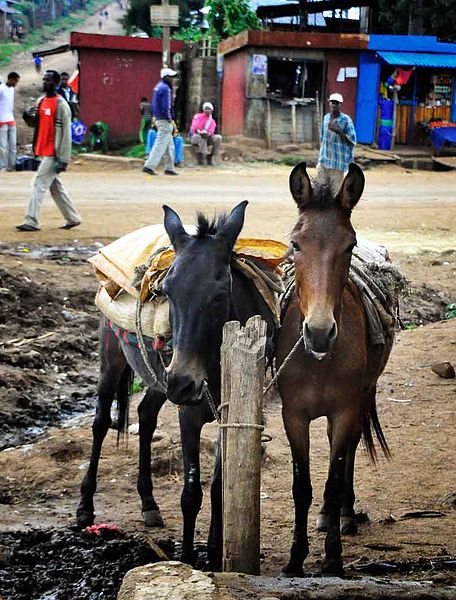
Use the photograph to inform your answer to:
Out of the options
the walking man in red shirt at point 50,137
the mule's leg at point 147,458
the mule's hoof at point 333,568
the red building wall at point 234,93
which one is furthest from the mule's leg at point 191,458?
the red building wall at point 234,93

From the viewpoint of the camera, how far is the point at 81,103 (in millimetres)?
30031

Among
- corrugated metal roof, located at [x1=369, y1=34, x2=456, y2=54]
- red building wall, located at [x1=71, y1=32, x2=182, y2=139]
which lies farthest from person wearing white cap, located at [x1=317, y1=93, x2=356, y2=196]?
red building wall, located at [x1=71, y1=32, x2=182, y2=139]

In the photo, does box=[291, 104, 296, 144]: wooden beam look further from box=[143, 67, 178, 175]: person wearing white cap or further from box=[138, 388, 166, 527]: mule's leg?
box=[138, 388, 166, 527]: mule's leg

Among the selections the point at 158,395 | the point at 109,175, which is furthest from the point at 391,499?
the point at 109,175

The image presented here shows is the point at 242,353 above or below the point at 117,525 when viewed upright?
above

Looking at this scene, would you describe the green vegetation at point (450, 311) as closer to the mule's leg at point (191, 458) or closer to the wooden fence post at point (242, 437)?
the mule's leg at point (191, 458)

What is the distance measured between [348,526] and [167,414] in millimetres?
2712

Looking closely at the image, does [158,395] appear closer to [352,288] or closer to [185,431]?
[185,431]

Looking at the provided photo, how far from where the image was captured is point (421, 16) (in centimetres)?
3094

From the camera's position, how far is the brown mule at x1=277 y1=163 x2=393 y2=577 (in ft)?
15.4

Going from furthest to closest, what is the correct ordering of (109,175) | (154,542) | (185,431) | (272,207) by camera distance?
(109,175), (272,207), (154,542), (185,431)

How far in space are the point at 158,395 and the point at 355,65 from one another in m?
25.0

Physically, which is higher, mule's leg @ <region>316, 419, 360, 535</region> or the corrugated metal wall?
the corrugated metal wall

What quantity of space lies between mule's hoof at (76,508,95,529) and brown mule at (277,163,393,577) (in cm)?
170
